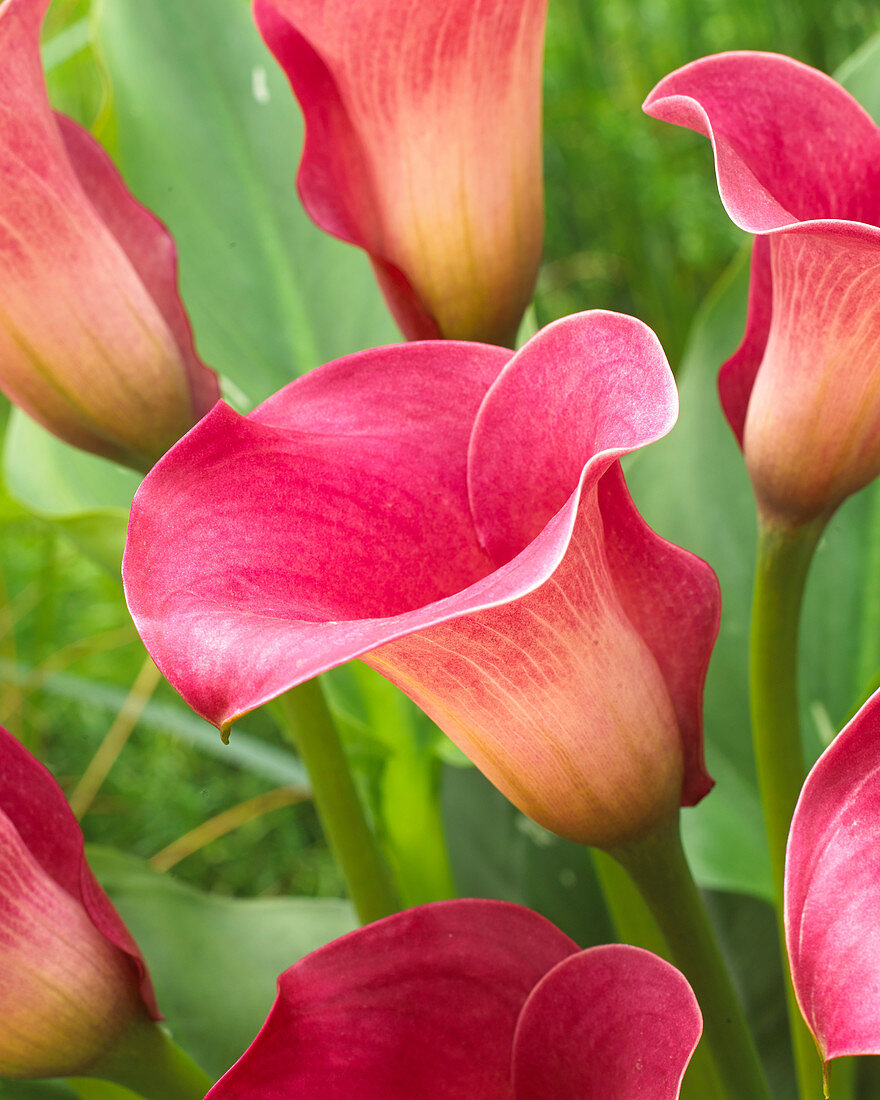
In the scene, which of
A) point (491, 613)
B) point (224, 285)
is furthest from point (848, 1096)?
point (224, 285)

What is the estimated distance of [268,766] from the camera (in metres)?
0.51

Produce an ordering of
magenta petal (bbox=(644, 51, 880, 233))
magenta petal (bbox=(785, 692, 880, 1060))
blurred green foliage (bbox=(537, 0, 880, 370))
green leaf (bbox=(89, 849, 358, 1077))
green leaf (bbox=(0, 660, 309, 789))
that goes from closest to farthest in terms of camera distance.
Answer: magenta petal (bbox=(785, 692, 880, 1060)), magenta petal (bbox=(644, 51, 880, 233)), green leaf (bbox=(89, 849, 358, 1077)), green leaf (bbox=(0, 660, 309, 789)), blurred green foliage (bbox=(537, 0, 880, 370))

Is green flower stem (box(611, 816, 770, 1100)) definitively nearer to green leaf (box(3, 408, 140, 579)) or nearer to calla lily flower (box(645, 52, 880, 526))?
calla lily flower (box(645, 52, 880, 526))

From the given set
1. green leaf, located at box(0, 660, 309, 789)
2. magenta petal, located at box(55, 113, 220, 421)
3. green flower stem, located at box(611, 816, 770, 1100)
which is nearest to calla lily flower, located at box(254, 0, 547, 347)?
magenta petal, located at box(55, 113, 220, 421)

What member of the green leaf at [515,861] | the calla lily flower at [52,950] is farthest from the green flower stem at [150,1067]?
the green leaf at [515,861]

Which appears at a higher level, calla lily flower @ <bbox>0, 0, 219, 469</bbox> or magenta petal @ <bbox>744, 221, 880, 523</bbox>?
calla lily flower @ <bbox>0, 0, 219, 469</bbox>

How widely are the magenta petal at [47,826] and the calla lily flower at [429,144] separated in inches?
6.0

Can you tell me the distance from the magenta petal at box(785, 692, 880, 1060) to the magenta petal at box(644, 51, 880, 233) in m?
0.14

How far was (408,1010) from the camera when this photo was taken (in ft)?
0.76

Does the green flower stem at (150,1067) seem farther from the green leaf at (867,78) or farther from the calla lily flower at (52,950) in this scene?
the green leaf at (867,78)

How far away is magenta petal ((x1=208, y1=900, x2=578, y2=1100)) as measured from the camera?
8.8 inches

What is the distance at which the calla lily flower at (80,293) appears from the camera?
0.26 m

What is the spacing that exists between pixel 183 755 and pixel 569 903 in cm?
31

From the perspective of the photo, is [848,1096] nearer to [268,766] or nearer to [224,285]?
[268,766]
